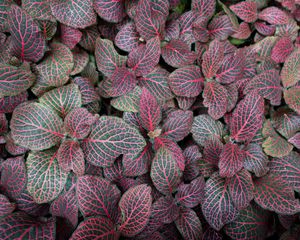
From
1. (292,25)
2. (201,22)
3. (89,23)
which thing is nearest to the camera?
(89,23)

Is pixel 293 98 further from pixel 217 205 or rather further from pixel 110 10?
pixel 110 10

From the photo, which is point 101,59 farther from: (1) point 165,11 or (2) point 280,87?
(2) point 280,87

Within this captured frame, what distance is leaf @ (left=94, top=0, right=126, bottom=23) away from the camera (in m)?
1.08

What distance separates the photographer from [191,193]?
1072 mm

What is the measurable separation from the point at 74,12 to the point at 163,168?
2.12 ft

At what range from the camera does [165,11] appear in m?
1.15

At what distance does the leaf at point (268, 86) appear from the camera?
1.18m

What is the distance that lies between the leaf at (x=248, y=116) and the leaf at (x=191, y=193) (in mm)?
241

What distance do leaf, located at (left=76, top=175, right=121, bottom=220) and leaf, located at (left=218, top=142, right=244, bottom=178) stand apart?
0.40 meters

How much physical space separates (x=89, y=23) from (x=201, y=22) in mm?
457

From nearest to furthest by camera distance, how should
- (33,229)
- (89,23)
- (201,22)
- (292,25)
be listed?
(33,229), (89,23), (201,22), (292,25)

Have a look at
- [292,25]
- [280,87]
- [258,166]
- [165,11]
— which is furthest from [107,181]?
[292,25]

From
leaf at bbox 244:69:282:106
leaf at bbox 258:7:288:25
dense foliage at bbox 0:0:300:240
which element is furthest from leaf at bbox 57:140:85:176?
leaf at bbox 258:7:288:25

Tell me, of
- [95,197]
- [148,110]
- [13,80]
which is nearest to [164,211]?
[95,197]
